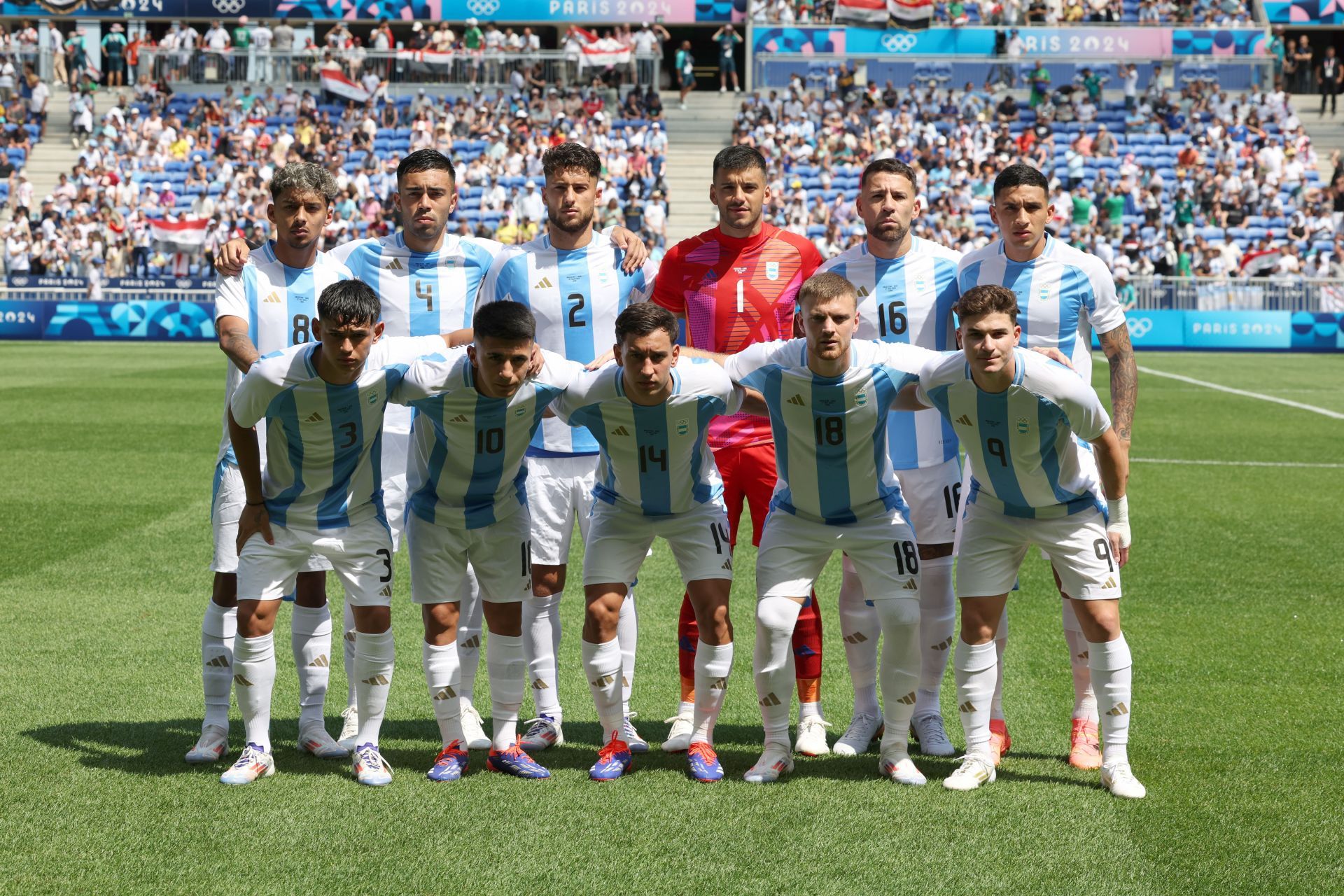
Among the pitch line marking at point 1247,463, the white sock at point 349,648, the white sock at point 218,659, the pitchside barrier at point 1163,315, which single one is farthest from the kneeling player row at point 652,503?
the pitchside barrier at point 1163,315

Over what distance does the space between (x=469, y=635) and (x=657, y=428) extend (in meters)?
1.33

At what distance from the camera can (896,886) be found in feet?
13.3

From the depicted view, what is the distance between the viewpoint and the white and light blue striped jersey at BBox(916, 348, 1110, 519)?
4.80m

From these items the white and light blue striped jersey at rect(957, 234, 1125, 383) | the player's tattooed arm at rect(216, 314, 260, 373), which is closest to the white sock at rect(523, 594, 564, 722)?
the player's tattooed arm at rect(216, 314, 260, 373)

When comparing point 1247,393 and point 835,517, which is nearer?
point 835,517

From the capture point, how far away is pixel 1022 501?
16.5 ft

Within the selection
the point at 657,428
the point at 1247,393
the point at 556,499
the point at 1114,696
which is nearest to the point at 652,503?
the point at 657,428

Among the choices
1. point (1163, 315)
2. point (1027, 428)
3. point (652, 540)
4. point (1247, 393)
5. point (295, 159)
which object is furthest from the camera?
point (295, 159)

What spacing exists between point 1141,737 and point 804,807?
1625mm

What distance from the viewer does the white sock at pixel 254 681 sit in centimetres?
→ 505

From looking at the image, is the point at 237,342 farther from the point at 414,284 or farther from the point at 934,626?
the point at 934,626

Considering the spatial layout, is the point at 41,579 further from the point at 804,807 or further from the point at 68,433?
the point at 68,433

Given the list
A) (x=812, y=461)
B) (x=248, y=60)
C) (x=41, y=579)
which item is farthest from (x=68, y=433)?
(x=248, y=60)

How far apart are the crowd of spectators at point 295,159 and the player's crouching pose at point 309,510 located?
25251 mm
